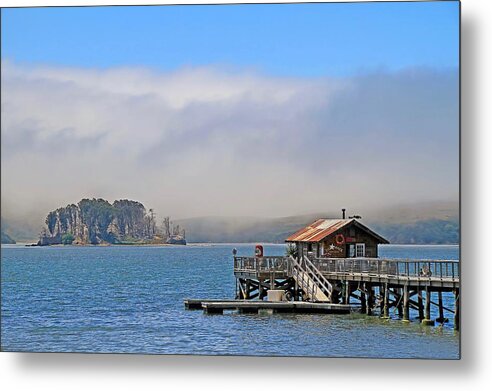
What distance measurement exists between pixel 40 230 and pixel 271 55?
2606 mm

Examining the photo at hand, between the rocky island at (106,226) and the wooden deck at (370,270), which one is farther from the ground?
the rocky island at (106,226)

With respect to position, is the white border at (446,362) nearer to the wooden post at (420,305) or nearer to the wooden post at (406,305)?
the wooden post at (420,305)

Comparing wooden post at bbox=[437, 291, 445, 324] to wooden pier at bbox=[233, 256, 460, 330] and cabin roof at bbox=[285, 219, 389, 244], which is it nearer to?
wooden pier at bbox=[233, 256, 460, 330]

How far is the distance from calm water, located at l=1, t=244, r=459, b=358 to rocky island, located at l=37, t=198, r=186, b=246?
101 millimetres

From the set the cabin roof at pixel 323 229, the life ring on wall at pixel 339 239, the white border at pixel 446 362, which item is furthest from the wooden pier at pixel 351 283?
the white border at pixel 446 362

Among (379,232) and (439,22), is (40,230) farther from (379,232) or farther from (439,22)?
(439,22)

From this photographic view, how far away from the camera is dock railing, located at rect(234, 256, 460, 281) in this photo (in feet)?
39.1

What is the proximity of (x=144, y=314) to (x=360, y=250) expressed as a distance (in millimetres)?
2880

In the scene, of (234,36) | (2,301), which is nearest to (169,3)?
(234,36)

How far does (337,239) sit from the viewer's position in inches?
486

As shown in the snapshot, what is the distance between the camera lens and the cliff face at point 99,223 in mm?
10969

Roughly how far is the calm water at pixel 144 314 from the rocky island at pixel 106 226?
10 centimetres

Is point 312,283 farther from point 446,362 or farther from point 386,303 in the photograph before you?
point 446,362

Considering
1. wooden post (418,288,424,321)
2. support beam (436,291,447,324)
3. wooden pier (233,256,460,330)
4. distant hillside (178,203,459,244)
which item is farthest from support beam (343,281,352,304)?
distant hillside (178,203,459,244)
